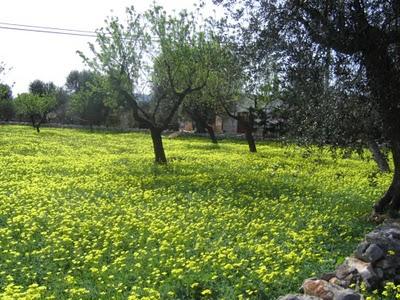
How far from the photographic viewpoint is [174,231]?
11148 mm

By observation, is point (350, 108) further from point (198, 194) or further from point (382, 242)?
point (198, 194)

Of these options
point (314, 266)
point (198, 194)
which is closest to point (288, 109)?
point (198, 194)

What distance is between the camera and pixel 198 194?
15.9 metres

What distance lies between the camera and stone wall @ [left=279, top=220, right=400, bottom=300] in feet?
23.0

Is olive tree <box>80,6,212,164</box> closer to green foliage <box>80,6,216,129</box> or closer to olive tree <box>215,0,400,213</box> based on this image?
green foliage <box>80,6,216,129</box>

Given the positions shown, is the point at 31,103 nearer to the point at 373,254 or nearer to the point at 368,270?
the point at 373,254

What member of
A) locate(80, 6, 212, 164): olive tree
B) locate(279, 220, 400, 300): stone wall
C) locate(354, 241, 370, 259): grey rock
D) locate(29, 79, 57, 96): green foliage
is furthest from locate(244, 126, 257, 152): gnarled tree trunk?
locate(29, 79, 57, 96): green foliage

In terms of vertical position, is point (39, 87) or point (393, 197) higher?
point (39, 87)

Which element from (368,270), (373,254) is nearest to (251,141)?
(373,254)

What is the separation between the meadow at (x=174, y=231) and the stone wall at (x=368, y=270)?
0.70 m

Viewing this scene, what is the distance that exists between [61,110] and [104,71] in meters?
71.2

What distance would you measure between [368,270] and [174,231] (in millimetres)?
4799

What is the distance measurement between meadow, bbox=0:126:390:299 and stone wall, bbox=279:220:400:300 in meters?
0.70

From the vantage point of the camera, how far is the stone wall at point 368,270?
7012mm
